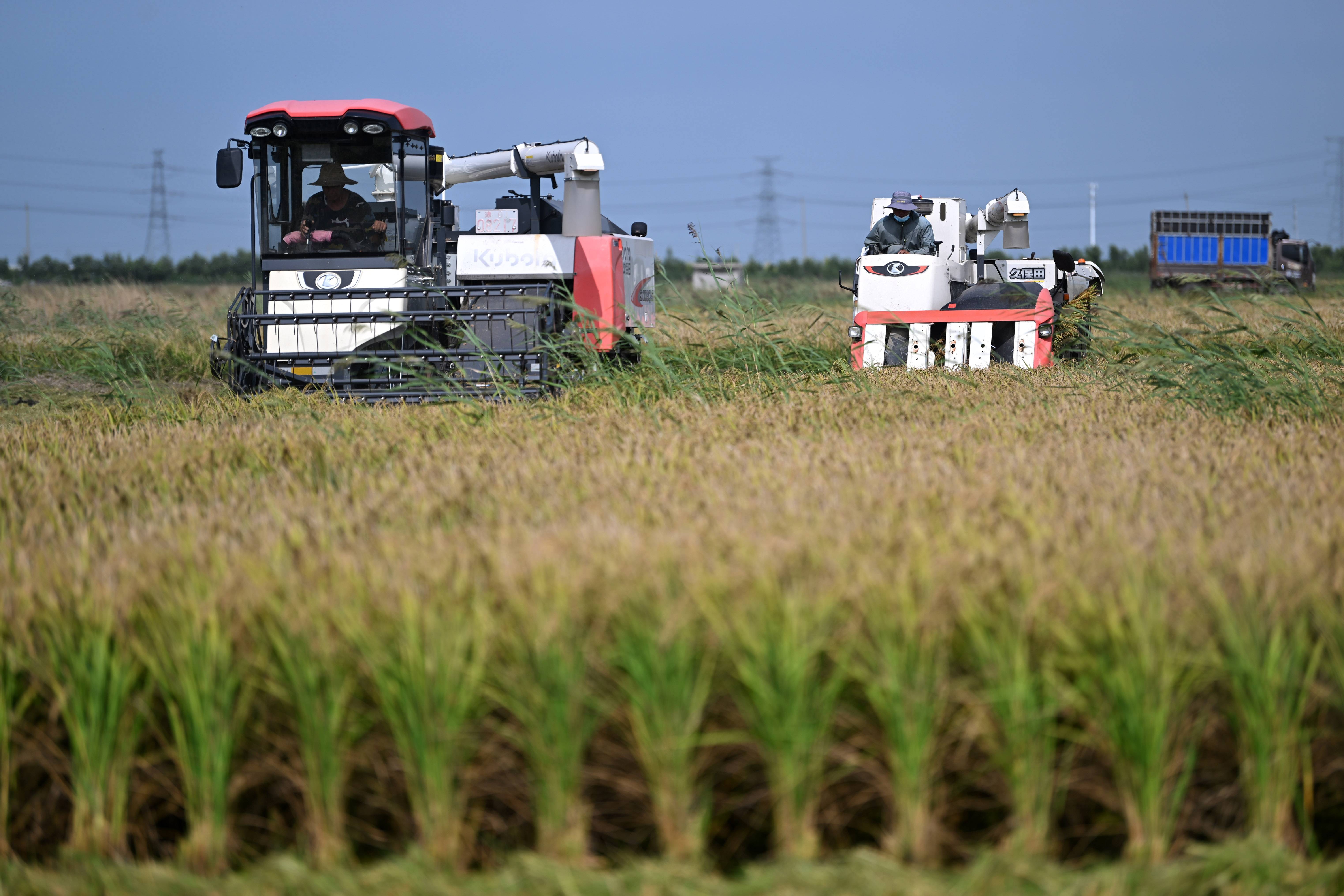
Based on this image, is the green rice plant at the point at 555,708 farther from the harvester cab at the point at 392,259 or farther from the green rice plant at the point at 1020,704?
the harvester cab at the point at 392,259

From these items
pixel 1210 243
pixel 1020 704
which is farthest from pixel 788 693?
pixel 1210 243

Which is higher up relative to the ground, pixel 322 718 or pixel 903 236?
pixel 903 236

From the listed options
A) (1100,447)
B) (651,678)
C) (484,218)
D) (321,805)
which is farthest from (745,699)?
(484,218)

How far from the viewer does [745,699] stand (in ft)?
7.70

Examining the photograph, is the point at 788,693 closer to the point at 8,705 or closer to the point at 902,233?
the point at 8,705

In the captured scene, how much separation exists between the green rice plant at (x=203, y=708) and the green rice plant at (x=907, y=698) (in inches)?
48.2

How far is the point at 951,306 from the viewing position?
10.7 m

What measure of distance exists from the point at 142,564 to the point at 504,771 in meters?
1.10

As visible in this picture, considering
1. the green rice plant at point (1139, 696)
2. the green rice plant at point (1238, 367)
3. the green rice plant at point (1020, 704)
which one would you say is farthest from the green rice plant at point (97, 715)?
the green rice plant at point (1238, 367)

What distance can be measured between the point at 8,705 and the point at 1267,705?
8.16 ft

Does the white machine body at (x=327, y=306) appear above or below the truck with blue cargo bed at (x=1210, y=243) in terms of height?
below

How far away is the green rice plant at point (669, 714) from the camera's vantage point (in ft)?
Answer: 7.43

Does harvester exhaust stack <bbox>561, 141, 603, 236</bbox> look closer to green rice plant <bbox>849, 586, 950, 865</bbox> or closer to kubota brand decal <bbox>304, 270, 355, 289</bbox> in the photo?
kubota brand decal <bbox>304, 270, 355, 289</bbox>

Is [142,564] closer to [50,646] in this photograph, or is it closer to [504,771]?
[50,646]
